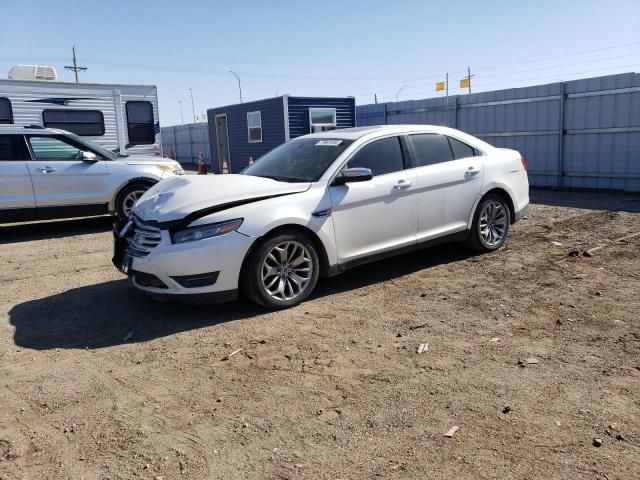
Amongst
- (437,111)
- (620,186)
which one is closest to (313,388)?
A: (620,186)

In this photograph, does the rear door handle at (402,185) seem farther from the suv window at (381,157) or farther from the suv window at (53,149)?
the suv window at (53,149)

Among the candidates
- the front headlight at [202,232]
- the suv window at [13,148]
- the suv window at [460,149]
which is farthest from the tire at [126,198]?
the suv window at [460,149]

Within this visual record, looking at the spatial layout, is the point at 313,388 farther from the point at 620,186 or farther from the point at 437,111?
the point at 437,111

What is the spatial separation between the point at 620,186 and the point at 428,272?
8.34 m

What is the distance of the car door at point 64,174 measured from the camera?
9102 millimetres

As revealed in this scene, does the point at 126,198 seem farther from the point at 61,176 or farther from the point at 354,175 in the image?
the point at 354,175

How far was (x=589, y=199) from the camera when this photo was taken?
38.4 feet

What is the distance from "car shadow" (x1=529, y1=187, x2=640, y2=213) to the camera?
1053 centimetres

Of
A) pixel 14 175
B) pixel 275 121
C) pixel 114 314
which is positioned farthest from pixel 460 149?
pixel 275 121

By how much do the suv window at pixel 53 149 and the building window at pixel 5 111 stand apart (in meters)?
3.25

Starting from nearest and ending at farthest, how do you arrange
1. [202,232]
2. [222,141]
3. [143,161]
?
[202,232] < [143,161] < [222,141]

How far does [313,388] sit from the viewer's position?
3.66 m

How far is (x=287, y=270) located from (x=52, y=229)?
6581 millimetres

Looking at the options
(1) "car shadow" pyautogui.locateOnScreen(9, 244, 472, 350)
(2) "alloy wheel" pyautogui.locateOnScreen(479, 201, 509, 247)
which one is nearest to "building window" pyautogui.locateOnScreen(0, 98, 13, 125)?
(1) "car shadow" pyautogui.locateOnScreen(9, 244, 472, 350)
